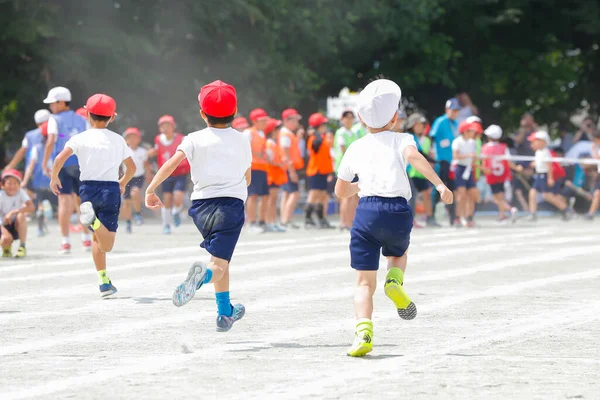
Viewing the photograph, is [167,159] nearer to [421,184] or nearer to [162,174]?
[421,184]

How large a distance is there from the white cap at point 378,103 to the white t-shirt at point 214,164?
109cm

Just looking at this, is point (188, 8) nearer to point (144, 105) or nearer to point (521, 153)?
point (144, 105)

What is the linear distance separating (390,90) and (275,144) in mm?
14038

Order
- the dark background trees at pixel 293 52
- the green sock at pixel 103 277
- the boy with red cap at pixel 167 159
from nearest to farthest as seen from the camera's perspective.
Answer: the green sock at pixel 103 277 < the boy with red cap at pixel 167 159 < the dark background trees at pixel 293 52

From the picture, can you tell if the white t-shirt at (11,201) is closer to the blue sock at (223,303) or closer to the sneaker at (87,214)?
the sneaker at (87,214)

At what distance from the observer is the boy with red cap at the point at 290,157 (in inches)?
835

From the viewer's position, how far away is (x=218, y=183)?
870 cm

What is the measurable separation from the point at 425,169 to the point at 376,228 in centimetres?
44

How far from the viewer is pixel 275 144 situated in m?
21.9

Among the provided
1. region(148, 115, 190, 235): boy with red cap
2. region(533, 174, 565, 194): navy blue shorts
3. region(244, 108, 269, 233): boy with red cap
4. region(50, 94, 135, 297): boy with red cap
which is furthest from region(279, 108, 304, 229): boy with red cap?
region(50, 94, 135, 297): boy with red cap

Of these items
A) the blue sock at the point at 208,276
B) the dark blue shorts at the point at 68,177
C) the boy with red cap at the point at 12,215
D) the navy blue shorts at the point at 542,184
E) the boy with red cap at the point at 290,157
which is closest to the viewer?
the blue sock at the point at 208,276

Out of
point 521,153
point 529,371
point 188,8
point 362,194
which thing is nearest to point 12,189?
point 362,194

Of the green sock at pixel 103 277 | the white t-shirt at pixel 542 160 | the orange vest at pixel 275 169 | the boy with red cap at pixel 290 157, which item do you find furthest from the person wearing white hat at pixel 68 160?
the white t-shirt at pixel 542 160

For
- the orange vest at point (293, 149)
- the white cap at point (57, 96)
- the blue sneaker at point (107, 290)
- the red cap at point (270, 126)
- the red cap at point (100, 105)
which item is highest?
the white cap at point (57, 96)
